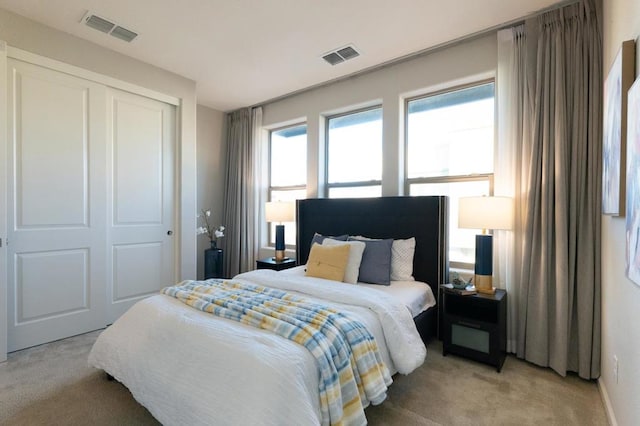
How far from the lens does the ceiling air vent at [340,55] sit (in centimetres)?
310

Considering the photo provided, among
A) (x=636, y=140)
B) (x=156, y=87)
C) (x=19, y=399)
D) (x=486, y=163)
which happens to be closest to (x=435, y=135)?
(x=486, y=163)

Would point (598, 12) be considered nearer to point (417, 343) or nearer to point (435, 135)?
point (435, 135)

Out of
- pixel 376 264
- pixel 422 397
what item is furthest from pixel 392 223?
pixel 422 397

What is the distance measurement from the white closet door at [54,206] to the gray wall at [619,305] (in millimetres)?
4044

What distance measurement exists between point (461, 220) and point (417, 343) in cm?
111

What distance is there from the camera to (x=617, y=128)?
63.6 inches

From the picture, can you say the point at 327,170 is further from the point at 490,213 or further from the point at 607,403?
the point at 607,403

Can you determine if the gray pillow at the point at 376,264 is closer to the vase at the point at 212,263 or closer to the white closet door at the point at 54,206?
the vase at the point at 212,263

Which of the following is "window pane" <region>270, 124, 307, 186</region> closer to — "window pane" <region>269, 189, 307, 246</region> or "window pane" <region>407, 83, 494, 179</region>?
"window pane" <region>269, 189, 307, 246</region>

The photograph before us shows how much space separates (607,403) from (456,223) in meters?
1.65

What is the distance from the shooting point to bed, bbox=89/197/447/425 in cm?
130

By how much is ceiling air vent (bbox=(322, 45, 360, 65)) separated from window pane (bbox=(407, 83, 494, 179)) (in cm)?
84

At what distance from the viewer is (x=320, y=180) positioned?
13.3ft

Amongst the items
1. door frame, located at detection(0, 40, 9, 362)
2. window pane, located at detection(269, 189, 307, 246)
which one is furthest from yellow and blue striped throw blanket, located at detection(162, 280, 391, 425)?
window pane, located at detection(269, 189, 307, 246)
